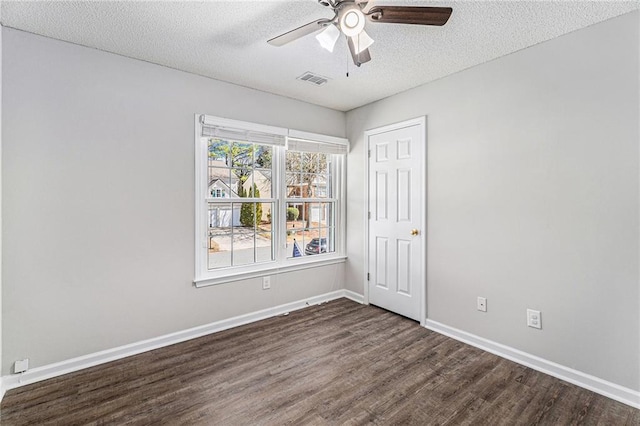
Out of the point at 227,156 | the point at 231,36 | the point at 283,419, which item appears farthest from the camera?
the point at 227,156

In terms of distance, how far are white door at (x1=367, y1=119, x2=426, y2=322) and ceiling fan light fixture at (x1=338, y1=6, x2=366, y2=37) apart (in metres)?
1.86

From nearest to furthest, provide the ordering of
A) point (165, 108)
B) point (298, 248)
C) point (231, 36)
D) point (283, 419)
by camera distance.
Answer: point (283, 419), point (231, 36), point (165, 108), point (298, 248)

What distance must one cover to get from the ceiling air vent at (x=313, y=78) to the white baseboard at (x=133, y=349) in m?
2.47

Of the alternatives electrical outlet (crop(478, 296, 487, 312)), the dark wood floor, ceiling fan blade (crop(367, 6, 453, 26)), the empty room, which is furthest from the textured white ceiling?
the dark wood floor

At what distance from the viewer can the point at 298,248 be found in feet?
13.0

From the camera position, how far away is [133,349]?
268 cm

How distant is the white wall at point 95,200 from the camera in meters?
2.25

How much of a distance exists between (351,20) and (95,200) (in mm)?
2339

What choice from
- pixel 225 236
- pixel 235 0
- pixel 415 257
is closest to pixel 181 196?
pixel 225 236

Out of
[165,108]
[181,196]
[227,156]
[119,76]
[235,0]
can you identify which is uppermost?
[235,0]

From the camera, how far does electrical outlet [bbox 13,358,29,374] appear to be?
2.22 m

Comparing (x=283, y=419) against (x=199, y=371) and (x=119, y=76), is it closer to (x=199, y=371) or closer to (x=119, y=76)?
(x=199, y=371)

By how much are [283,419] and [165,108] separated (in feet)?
8.78

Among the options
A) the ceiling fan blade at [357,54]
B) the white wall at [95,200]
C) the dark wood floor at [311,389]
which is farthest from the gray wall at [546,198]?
the white wall at [95,200]
